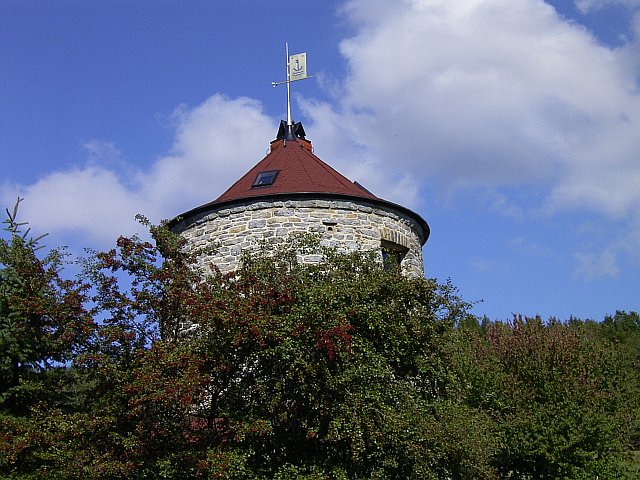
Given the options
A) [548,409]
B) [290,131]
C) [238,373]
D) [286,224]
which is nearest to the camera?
[238,373]

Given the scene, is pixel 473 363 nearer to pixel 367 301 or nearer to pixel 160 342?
pixel 367 301

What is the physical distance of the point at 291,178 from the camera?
15.6 meters

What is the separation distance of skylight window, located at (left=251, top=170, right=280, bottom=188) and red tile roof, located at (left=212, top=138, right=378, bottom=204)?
7cm

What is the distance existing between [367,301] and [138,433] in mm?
3268

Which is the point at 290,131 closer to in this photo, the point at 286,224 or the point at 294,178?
the point at 294,178

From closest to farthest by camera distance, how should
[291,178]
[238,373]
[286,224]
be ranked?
[238,373] → [286,224] → [291,178]

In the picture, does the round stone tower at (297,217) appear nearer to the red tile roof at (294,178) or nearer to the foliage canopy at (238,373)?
the red tile roof at (294,178)

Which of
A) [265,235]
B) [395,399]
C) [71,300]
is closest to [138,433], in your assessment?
[71,300]

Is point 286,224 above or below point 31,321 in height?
above

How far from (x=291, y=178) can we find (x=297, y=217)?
139 cm

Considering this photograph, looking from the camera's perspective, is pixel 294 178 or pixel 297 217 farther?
pixel 294 178

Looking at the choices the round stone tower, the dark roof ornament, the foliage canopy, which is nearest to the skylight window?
the round stone tower

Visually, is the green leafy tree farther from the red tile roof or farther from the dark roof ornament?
the dark roof ornament

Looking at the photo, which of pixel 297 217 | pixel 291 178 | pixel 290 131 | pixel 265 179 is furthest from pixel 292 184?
pixel 290 131
